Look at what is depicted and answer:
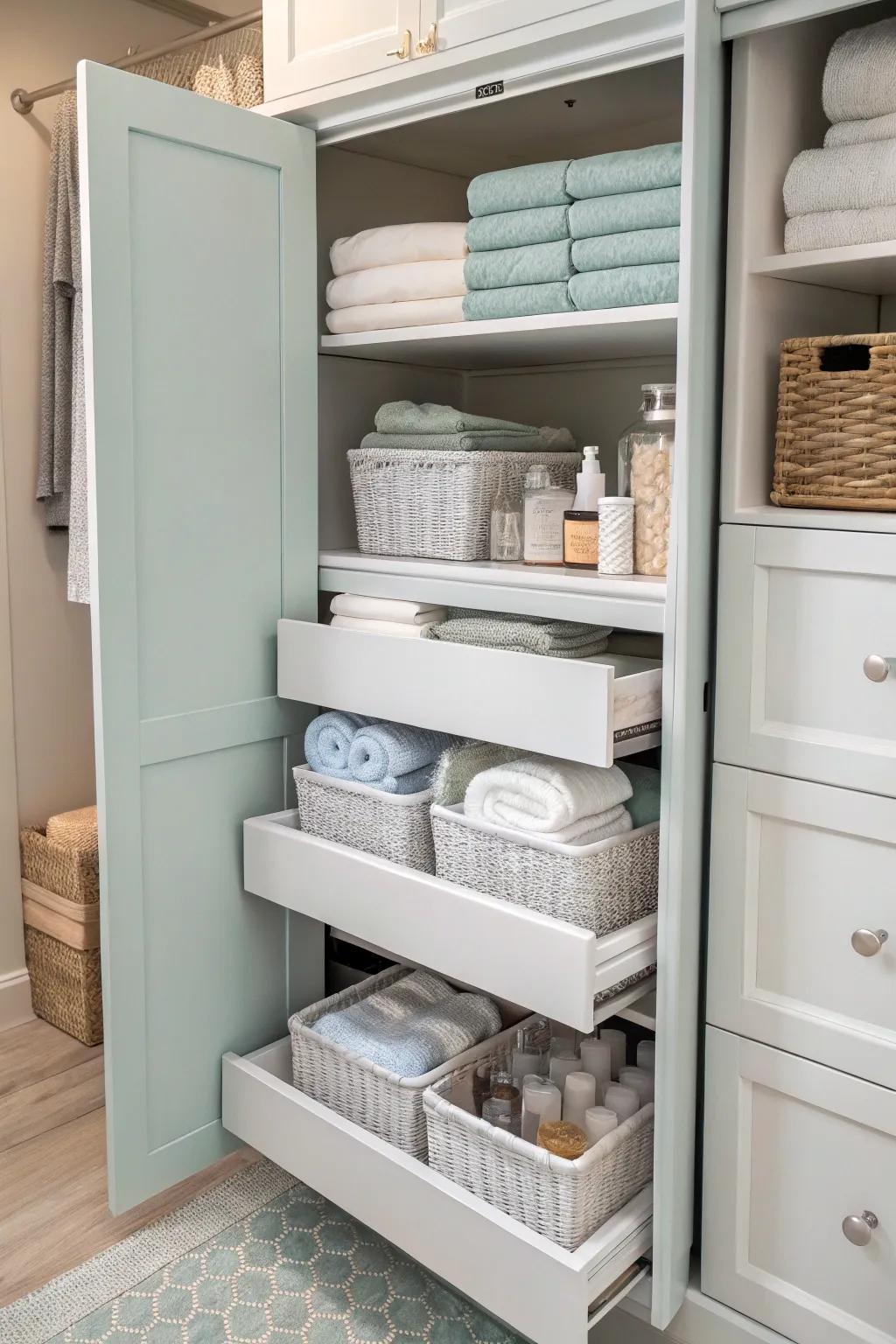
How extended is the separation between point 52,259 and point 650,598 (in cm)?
154

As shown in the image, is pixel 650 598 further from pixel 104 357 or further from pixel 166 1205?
pixel 166 1205

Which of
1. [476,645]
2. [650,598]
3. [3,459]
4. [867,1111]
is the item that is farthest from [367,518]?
[867,1111]

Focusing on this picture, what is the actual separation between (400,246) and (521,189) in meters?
0.24

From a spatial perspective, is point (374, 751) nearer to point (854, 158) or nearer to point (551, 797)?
point (551, 797)

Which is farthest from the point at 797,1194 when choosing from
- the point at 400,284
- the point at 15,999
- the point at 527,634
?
the point at 15,999

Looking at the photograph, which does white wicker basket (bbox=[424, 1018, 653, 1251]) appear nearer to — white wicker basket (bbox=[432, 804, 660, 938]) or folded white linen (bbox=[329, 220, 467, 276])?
white wicker basket (bbox=[432, 804, 660, 938])

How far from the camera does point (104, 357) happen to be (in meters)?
1.62

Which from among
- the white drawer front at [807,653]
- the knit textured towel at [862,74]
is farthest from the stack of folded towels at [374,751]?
the knit textured towel at [862,74]

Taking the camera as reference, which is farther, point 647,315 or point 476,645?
point 476,645

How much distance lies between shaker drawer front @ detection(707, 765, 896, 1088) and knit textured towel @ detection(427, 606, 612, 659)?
11.3 inches

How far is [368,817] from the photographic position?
1765mm

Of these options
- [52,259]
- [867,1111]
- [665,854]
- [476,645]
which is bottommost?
[867,1111]

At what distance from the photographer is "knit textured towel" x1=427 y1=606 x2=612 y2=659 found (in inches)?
63.3

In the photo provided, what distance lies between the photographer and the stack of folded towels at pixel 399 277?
1726 mm
